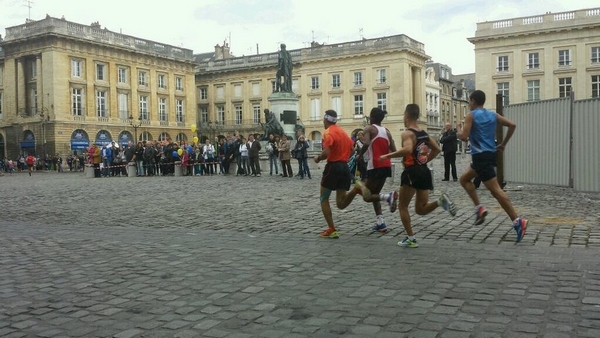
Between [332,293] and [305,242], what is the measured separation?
2.58 meters

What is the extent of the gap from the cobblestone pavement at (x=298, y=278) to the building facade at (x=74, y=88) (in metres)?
44.3

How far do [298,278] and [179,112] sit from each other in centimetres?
6536

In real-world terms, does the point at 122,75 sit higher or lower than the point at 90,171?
higher

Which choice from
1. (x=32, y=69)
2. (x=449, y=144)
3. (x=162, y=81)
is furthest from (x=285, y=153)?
(x=162, y=81)

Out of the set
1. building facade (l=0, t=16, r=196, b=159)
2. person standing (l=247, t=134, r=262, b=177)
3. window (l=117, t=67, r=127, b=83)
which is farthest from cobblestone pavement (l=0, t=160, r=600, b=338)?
window (l=117, t=67, r=127, b=83)

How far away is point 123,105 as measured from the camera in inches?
2395

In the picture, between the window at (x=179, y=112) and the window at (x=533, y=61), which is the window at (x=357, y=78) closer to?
the window at (x=533, y=61)

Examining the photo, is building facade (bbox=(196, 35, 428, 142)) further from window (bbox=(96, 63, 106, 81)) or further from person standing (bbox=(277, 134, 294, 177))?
person standing (bbox=(277, 134, 294, 177))

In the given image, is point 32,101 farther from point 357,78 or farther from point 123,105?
point 357,78

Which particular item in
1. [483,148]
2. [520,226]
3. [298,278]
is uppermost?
[483,148]

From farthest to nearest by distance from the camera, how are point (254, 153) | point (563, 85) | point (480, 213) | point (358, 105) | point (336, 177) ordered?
point (358, 105), point (563, 85), point (254, 153), point (336, 177), point (480, 213)

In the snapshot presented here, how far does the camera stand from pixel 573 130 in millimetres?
12586

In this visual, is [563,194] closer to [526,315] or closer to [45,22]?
[526,315]

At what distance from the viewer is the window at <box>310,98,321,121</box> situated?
72.5m
